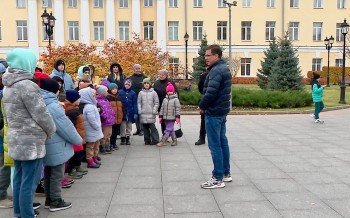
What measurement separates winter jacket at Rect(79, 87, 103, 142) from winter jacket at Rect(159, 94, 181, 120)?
8.25ft

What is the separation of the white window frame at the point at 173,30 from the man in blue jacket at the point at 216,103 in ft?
126

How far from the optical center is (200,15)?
43.6m

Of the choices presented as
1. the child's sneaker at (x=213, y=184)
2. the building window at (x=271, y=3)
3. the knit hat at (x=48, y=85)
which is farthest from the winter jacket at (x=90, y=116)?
the building window at (x=271, y=3)

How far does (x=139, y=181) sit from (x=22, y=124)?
260 centimetres

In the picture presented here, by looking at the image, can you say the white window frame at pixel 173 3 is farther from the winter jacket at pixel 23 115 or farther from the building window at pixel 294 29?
the winter jacket at pixel 23 115

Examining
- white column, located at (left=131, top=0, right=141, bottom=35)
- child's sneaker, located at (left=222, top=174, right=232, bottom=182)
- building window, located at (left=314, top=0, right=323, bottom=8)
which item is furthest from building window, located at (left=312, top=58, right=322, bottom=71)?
child's sneaker, located at (left=222, top=174, right=232, bottom=182)

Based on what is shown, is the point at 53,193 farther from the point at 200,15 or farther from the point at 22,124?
the point at 200,15

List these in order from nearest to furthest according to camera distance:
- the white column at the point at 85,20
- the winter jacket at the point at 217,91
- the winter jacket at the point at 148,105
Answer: the winter jacket at the point at 217,91, the winter jacket at the point at 148,105, the white column at the point at 85,20

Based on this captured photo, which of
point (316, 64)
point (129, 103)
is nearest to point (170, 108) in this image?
point (129, 103)

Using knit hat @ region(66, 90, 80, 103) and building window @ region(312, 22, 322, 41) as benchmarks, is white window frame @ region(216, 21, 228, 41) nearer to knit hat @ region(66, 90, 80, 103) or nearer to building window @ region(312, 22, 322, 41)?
building window @ region(312, 22, 322, 41)

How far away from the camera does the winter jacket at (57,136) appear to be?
4594mm

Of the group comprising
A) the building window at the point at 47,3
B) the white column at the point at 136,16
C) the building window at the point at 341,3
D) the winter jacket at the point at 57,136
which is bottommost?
the winter jacket at the point at 57,136

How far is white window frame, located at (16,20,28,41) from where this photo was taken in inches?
1671

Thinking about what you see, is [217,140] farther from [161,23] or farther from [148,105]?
[161,23]
